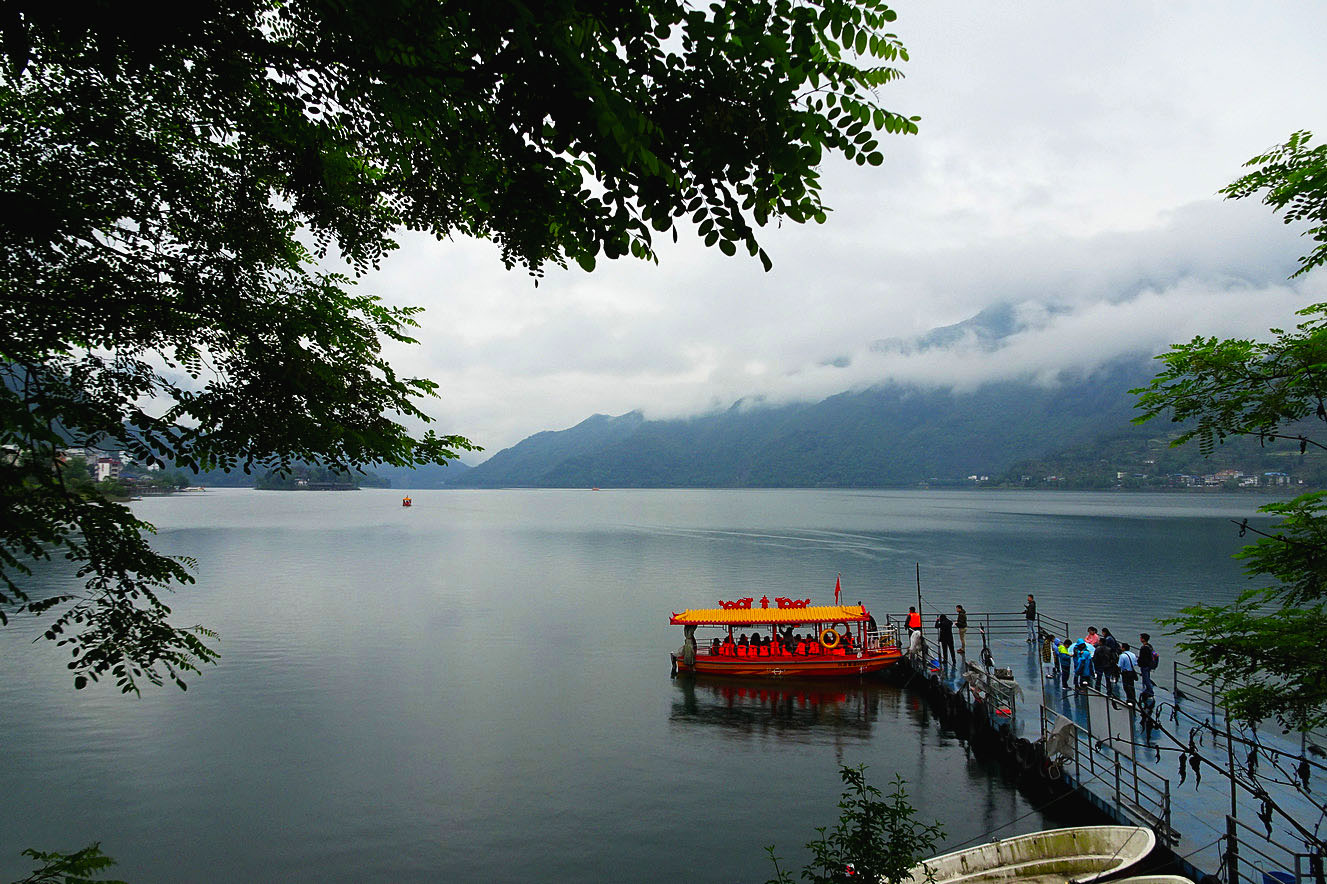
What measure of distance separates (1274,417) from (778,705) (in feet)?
89.1

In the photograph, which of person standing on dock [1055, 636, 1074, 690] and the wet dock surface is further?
person standing on dock [1055, 636, 1074, 690]

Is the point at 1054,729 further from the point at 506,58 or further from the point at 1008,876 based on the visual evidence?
the point at 506,58

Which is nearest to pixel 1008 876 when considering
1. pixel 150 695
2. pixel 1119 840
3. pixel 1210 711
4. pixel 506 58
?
pixel 1119 840

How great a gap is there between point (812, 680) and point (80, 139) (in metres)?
34.6

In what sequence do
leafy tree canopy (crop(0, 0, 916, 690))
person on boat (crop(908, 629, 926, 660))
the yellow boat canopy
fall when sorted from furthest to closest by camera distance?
person on boat (crop(908, 629, 926, 660)) < the yellow boat canopy < leafy tree canopy (crop(0, 0, 916, 690))

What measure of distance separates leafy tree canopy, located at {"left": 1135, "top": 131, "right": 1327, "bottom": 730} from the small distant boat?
7691 millimetres

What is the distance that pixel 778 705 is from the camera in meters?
31.8

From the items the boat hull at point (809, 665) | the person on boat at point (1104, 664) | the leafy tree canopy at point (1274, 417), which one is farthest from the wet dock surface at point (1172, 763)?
the boat hull at point (809, 665)

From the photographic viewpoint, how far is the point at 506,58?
12.7 feet

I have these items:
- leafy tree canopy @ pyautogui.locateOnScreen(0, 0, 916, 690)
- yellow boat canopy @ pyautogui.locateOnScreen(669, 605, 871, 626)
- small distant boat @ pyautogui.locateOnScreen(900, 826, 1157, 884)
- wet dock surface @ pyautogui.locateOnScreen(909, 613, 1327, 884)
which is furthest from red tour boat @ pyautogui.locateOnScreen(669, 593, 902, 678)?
leafy tree canopy @ pyautogui.locateOnScreen(0, 0, 916, 690)

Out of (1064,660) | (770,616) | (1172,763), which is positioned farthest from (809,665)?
(1172,763)

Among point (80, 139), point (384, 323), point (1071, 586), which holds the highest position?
point (80, 139)

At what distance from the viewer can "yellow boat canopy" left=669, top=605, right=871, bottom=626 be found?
→ 33625 mm

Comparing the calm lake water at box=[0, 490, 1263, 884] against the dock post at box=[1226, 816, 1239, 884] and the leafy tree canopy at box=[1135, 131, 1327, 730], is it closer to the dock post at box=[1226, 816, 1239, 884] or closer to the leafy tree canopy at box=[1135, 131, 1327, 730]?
the dock post at box=[1226, 816, 1239, 884]
